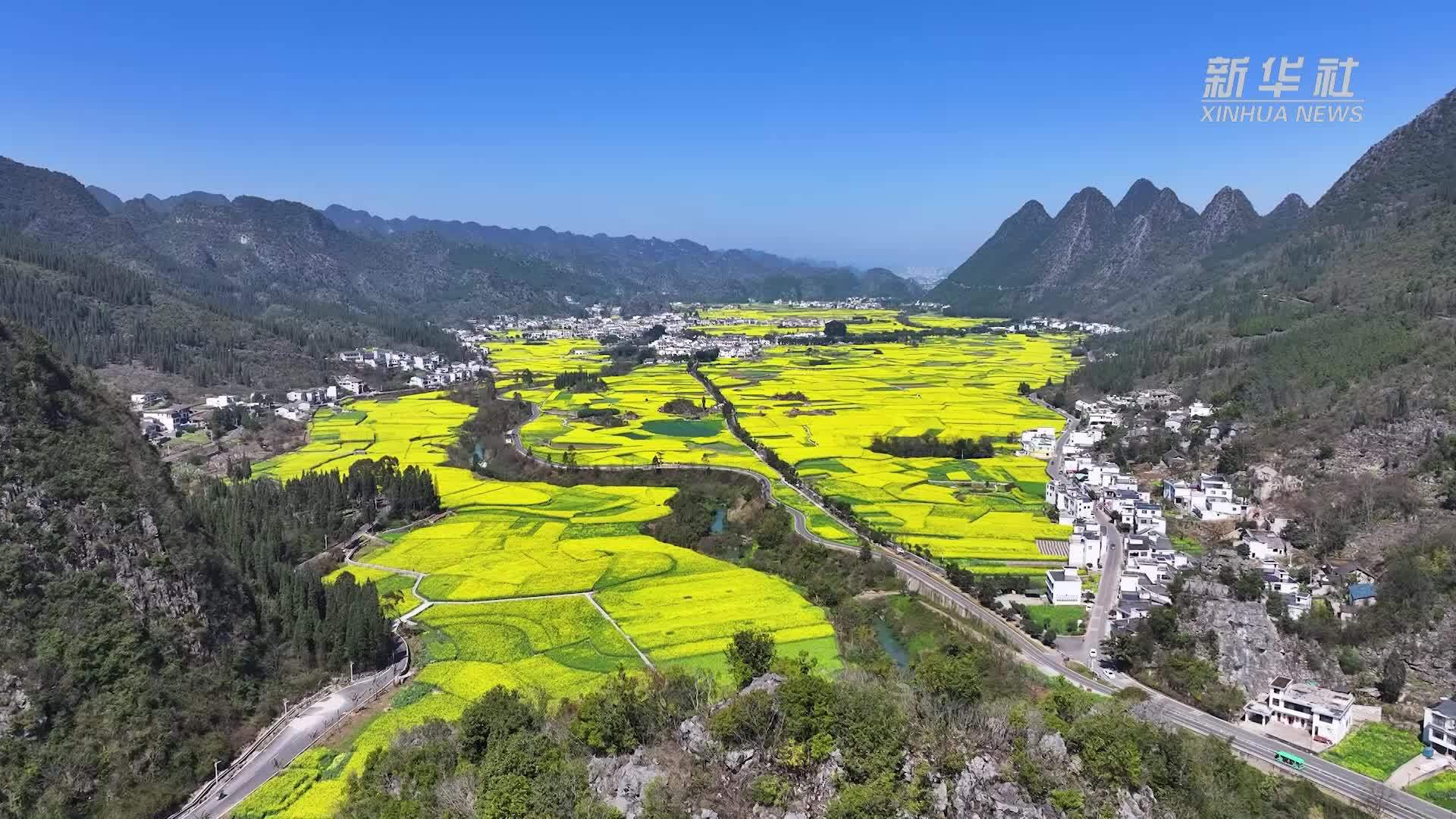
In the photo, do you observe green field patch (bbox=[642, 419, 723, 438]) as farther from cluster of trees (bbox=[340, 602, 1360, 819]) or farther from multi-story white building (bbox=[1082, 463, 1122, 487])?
cluster of trees (bbox=[340, 602, 1360, 819])

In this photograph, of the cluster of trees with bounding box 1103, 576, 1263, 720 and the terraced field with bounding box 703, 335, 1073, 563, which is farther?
the terraced field with bounding box 703, 335, 1073, 563

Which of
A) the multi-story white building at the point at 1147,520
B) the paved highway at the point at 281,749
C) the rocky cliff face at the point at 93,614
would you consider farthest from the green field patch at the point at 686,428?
the rocky cliff face at the point at 93,614

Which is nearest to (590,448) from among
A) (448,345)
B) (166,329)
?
(166,329)

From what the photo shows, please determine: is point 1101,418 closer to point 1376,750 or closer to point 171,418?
point 1376,750

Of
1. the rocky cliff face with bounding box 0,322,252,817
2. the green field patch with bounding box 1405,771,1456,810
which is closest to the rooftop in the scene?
the green field patch with bounding box 1405,771,1456,810

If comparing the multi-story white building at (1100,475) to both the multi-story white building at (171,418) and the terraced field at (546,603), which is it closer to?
the terraced field at (546,603)
